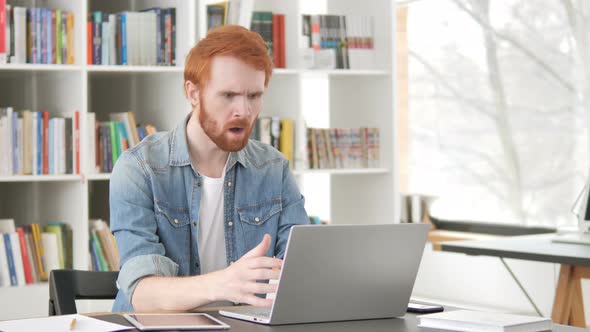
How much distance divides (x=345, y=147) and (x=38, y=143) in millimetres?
1505

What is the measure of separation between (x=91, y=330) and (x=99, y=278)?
68 centimetres

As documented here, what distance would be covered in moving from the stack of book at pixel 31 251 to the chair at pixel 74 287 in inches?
59.2

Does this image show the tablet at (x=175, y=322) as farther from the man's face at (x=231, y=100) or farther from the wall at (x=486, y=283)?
the wall at (x=486, y=283)

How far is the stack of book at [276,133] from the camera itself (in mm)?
4270

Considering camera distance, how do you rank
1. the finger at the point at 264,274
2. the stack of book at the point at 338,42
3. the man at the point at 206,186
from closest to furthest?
the finger at the point at 264,274 → the man at the point at 206,186 → the stack of book at the point at 338,42

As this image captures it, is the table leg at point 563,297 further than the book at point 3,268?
Yes

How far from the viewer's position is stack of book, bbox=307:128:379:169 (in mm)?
4469

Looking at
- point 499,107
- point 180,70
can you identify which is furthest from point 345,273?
point 499,107

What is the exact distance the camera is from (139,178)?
2230mm

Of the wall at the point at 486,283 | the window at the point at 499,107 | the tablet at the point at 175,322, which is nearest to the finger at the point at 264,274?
the tablet at the point at 175,322

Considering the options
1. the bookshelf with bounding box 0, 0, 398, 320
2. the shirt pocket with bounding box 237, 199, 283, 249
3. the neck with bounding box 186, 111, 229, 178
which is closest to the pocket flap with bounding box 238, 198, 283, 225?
the shirt pocket with bounding box 237, 199, 283, 249

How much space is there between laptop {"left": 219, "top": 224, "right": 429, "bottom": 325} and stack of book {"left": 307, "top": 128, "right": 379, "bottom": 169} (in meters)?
2.63

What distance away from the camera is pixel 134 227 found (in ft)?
7.06

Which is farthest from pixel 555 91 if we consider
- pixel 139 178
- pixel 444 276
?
pixel 139 178
